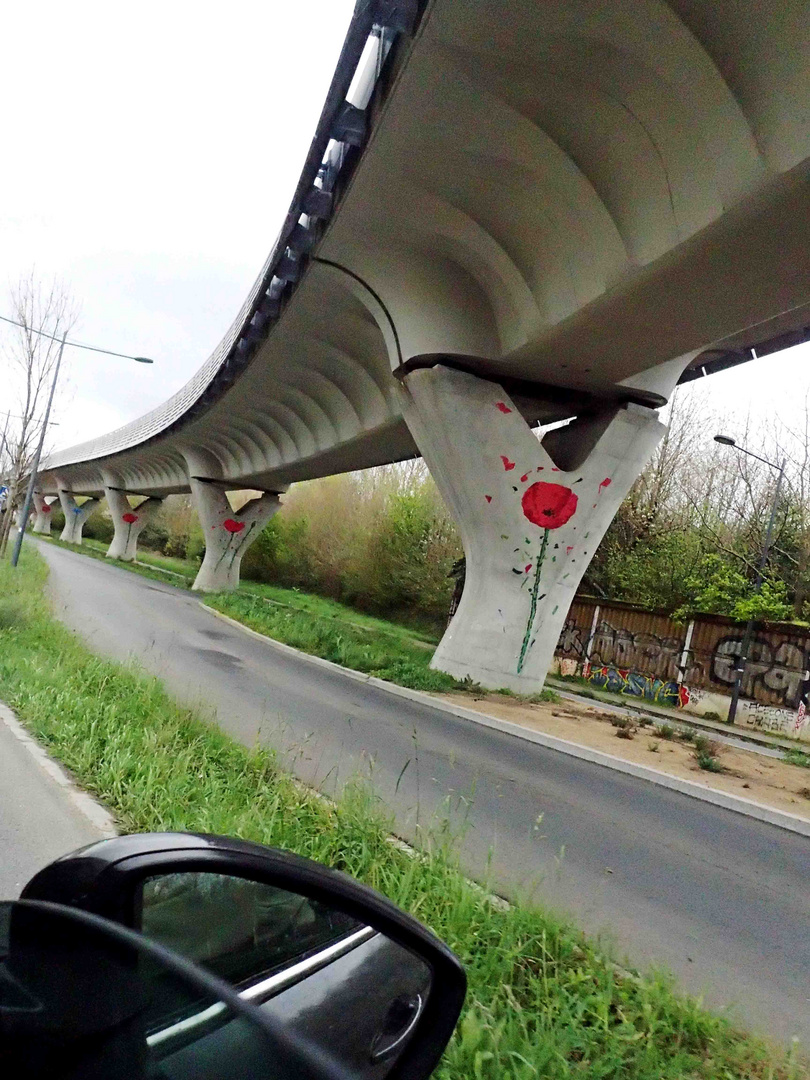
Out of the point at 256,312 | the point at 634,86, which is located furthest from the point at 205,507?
the point at 634,86

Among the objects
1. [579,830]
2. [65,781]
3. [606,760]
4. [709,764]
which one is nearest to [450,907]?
[579,830]

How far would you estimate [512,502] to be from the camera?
14438mm

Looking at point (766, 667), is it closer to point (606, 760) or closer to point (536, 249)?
point (606, 760)

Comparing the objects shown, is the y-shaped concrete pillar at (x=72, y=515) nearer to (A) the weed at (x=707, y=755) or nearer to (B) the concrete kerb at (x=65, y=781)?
(A) the weed at (x=707, y=755)

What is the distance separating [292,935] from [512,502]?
43.2ft

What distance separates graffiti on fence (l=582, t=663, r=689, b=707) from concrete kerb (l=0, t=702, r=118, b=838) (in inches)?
695

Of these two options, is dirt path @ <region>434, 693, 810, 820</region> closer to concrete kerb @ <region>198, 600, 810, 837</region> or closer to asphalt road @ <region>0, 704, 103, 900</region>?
concrete kerb @ <region>198, 600, 810, 837</region>

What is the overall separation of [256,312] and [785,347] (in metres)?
Answer: 10.8

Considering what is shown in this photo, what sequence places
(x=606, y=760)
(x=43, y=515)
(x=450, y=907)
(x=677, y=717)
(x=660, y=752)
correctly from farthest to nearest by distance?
(x=43, y=515) < (x=677, y=717) < (x=660, y=752) < (x=606, y=760) < (x=450, y=907)

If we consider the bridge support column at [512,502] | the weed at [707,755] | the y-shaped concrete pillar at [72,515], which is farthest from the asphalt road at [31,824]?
the y-shaped concrete pillar at [72,515]

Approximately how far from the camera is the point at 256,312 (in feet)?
56.7

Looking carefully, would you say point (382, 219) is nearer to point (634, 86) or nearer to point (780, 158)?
point (634, 86)

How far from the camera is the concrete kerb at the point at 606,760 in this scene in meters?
8.14

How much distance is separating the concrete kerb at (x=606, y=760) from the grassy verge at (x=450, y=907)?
513 centimetres
